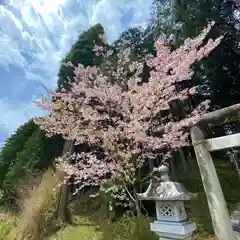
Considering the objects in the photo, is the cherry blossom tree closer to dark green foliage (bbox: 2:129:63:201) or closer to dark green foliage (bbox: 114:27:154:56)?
dark green foliage (bbox: 2:129:63:201)

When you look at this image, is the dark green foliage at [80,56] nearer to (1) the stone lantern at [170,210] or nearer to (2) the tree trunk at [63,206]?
(2) the tree trunk at [63,206]

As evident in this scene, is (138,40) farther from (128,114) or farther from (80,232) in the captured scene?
(80,232)

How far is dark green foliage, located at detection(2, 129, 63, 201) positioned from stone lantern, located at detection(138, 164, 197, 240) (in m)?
6.40

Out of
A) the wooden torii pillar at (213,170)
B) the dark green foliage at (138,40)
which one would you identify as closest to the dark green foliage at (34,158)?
the dark green foliage at (138,40)

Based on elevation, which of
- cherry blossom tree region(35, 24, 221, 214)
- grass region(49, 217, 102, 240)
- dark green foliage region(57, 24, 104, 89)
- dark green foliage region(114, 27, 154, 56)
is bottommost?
grass region(49, 217, 102, 240)

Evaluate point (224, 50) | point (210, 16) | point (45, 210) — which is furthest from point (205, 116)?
point (224, 50)

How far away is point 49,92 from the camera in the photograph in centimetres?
568

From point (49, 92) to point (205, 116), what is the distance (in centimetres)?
399

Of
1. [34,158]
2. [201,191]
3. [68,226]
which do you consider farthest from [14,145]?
[201,191]

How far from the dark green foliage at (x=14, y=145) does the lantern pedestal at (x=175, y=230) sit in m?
8.59

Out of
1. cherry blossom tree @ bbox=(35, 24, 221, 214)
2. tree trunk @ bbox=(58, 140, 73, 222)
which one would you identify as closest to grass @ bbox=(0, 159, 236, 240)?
tree trunk @ bbox=(58, 140, 73, 222)

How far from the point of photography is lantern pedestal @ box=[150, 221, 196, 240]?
2213 millimetres

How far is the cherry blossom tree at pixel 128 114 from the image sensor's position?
432 cm

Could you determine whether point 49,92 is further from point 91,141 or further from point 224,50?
point 224,50
